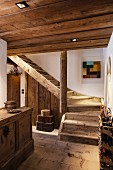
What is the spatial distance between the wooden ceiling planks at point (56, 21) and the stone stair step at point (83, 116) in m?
1.96

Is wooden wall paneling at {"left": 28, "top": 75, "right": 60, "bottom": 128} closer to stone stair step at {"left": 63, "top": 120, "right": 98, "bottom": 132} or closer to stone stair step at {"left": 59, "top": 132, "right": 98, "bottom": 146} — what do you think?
stone stair step at {"left": 63, "top": 120, "right": 98, "bottom": 132}

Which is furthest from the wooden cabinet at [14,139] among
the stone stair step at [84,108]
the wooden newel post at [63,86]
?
the stone stair step at [84,108]

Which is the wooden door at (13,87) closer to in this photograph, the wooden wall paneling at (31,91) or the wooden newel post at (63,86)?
the wooden wall paneling at (31,91)

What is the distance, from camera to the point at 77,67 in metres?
5.08

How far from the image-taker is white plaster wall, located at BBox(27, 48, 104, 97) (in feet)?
16.0

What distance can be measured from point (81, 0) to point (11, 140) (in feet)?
7.56

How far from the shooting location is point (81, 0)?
155 centimetres

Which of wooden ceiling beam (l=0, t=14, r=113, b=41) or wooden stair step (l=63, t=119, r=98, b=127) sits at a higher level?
wooden ceiling beam (l=0, t=14, r=113, b=41)

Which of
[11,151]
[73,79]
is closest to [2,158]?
[11,151]

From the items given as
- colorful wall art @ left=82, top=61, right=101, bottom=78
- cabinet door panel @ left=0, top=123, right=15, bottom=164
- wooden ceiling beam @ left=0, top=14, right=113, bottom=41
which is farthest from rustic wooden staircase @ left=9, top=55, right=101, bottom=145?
wooden ceiling beam @ left=0, top=14, right=113, bottom=41

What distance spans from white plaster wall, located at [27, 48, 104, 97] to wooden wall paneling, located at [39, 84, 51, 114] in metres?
0.90

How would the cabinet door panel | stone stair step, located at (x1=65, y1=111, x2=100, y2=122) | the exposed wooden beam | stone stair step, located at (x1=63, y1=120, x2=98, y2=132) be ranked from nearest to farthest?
the cabinet door panel, stone stair step, located at (x1=63, y1=120, x2=98, y2=132), stone stair step, located at (x1=65, y1=111, x2=100, y2=122), the exposed wooden beam

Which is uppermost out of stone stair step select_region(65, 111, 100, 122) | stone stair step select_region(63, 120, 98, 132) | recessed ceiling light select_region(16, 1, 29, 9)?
recessed ceiling light select_region(16, 1, 29, 9)

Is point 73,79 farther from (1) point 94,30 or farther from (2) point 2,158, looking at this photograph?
(2) point 2,158
